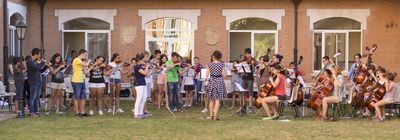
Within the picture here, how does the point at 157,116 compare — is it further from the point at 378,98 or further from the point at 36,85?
the point at 378,98

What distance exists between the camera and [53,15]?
21312 millimetres

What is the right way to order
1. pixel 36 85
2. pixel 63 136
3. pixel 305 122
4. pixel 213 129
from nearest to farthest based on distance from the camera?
pixel 63 136
pixel 213 129
pixel 305 122
pixel 36 85

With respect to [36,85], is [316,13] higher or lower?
higher

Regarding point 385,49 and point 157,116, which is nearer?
point 157,116

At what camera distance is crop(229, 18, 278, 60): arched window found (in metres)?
21.4

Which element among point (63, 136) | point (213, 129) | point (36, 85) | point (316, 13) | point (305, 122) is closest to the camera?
point (63, 136)

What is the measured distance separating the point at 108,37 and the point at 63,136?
421 inches

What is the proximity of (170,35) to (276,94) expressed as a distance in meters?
8.15

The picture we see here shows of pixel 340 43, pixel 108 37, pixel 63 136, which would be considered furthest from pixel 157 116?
pixel 340 43

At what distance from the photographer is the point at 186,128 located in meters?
12.3

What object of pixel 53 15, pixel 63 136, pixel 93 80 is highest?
pixel 53 15

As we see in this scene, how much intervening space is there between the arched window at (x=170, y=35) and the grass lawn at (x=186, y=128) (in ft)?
23.5

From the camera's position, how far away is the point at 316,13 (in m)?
21.1

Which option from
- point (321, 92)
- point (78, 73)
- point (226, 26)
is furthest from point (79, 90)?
point (226, 26)
